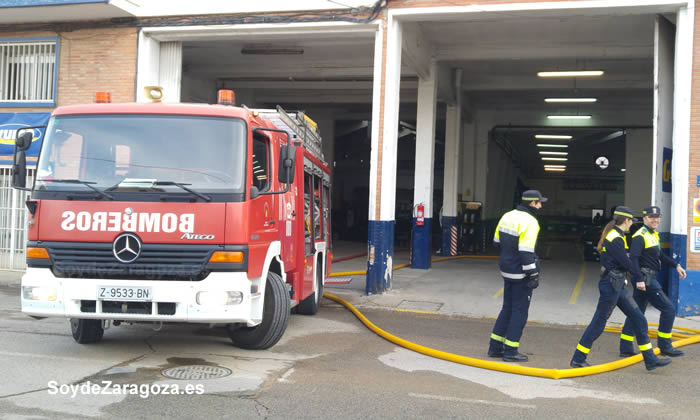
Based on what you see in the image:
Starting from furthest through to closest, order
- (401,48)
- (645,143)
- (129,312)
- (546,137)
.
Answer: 1. (546,137)
2. (645,143)
3. (401,48)
4. (129,312)

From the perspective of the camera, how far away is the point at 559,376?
635 cm

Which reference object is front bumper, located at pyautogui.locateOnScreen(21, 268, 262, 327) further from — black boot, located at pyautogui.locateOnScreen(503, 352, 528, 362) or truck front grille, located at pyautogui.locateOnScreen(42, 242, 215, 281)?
black boot, located at pyautogui.locateOnScreen(503, 352, 528, 362)

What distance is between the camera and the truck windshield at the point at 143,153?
6.10 m

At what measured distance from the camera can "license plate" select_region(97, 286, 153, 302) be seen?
19.1 feet

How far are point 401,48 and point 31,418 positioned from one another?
1017 cm

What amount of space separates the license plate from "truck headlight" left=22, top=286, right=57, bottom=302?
1.49 feet

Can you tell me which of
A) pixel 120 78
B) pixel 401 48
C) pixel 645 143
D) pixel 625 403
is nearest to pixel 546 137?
pixel 645 143

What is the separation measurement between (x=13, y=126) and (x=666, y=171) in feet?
43.2

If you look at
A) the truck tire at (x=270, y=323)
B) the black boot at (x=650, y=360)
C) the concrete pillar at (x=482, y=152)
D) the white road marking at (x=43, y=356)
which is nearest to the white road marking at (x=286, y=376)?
the truck tire at (x=270, y=323)

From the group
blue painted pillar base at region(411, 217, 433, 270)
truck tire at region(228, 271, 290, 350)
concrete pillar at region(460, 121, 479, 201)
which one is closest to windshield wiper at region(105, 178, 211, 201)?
truck tire at region(228, 271, 290, 350)

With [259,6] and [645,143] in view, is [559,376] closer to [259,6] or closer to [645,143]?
[259,6]

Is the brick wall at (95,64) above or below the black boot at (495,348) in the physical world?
above

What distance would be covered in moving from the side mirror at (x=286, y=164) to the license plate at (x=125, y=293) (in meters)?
1.72

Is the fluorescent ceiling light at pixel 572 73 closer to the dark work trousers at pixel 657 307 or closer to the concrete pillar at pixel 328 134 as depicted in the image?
the dark work trousers at pixel 657 307
